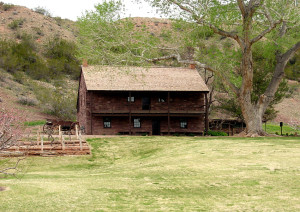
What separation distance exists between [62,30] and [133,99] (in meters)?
51.3

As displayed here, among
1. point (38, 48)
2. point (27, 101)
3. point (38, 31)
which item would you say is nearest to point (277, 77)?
point (27, 101)

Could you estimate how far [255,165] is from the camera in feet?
55.0

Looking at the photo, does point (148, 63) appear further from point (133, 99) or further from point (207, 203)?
point (207, 203)

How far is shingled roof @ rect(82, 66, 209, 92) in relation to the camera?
36.4 metres

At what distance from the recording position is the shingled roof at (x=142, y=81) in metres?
36.4

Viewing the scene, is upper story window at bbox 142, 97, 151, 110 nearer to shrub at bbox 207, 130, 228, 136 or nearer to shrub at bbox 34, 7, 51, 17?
shrub at bbox 207, 130, 228, 136

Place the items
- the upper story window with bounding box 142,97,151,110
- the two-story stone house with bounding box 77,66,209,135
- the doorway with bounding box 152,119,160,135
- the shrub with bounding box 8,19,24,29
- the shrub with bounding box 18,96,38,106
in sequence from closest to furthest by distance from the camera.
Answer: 1. the two-story stone house with bounding box 77,66,209,135
2. the upper story window with bounding box 142,97,151,110
3. the doorway with bounding box 152,119,160,135
4. the shrub with bounding box 18,96,38,106
5. the shrub with bounding box 8,19,24,29

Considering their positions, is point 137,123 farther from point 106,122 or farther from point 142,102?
point 106,122

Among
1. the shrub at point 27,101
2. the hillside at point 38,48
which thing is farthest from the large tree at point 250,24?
the shrub at point 27,101

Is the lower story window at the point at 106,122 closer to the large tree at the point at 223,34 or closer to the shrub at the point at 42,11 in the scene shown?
the large tree at the point at 223,34

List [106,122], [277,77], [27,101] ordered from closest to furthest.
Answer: [277,77] < [106,122] < [27,101]

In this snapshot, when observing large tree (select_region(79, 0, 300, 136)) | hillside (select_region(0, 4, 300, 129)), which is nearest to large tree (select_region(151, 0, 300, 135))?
large tree (select_region(79, 0, 300, 136))

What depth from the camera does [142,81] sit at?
124 ft

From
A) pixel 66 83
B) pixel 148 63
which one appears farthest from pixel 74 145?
pixel 66 83
